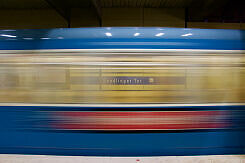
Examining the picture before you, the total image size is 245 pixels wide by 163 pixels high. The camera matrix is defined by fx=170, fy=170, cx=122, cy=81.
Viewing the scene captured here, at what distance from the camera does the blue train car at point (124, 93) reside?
255cm

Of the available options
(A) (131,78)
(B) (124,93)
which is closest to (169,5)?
(A) (131,78)

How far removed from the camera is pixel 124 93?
8.38ft

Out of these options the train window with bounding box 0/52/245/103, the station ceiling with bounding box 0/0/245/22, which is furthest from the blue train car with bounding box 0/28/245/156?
the station ceiling with bounding box 0/0/245/22

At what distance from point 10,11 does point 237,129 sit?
9.50 meters

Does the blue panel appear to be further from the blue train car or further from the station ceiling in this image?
the station ceiling

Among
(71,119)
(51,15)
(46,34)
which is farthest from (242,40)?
(51,15)

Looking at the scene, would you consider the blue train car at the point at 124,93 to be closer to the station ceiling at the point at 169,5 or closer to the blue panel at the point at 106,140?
the blue panel at the point at 106,140

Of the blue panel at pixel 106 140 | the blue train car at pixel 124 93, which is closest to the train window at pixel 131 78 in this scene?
the blue train car at pixel 124 93

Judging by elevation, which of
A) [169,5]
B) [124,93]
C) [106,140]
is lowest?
[106,140]

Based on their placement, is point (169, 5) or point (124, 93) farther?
point (169, 5)

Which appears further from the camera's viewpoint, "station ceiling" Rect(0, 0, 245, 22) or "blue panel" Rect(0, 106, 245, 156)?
"station ceiling" Rect(0, 0, 245, 22)

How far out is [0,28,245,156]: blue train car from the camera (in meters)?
2.55

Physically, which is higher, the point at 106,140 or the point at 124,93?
the point at 124,93

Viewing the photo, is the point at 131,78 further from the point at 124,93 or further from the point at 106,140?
the point at 106,140
